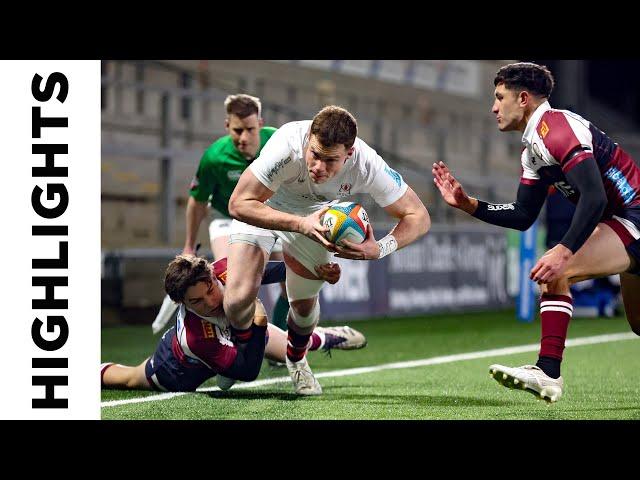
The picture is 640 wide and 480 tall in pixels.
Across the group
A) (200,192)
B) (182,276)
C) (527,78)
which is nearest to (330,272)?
(182,276)

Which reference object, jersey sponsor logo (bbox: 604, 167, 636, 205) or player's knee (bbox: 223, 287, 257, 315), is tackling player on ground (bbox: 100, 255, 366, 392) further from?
jersey sponsor logo (bbox: 604, 167, 636, 205)

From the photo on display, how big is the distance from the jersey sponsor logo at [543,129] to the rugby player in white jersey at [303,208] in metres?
0.87

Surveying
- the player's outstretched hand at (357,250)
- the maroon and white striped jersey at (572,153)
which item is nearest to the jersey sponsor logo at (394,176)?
the player's outstretched hand at (357,250)

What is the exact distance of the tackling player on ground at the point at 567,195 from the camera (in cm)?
598

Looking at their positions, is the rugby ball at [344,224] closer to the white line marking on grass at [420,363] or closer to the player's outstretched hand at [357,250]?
the player's outstretched hand at [357,250]

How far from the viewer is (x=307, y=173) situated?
660 centimetres

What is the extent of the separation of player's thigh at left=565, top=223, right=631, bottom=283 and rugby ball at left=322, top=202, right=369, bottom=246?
1.15 metres

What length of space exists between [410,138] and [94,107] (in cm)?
1393

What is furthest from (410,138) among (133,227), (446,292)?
(133,227)

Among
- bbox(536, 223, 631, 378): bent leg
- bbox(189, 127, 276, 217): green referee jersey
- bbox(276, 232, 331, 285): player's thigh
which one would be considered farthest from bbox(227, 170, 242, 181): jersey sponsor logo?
bbox(536, 223, 631, 378): bent leg

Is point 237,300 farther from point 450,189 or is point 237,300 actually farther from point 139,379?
point 450,189

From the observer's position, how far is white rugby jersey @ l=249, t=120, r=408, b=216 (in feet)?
21.1
